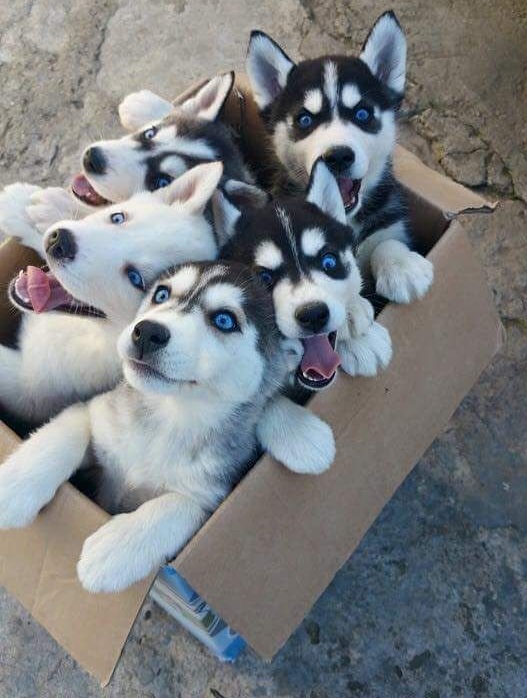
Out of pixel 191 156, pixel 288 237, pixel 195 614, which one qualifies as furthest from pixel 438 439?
pixel 191 156

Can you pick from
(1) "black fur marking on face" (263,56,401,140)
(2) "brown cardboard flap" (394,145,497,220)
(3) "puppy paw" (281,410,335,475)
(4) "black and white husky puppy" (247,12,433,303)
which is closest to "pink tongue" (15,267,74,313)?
(3) "puppy paw" (281,410,335,475)

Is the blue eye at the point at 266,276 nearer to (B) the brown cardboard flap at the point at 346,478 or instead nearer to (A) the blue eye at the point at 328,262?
(A) the blue eye at the point at 328,262

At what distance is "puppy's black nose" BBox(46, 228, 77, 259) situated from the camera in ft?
A: 6.47

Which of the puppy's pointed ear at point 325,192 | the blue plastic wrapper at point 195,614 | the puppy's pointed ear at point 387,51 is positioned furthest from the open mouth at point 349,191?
the blue plastic wrapper at point 195,614

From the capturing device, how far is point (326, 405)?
2090mm

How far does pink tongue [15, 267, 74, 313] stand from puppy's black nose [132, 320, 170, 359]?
0.63m

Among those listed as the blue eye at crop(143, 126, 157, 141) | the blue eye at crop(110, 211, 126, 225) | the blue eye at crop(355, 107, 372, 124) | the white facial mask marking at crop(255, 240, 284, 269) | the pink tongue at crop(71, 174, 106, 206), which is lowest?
the pink tongue at crop(71, 174, 106, 206)

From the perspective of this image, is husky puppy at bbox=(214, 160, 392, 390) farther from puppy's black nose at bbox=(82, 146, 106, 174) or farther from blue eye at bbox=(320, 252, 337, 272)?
puppy's black nose at bbox=(82, 146, 106, 174)

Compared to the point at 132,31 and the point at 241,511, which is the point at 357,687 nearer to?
the point at 241,511

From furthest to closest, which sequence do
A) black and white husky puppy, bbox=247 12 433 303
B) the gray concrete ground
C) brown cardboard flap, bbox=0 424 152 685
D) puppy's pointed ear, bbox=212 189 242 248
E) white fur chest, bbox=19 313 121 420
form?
1. the gray concrete ground
2. black and white husky puppy, bbox=247 12 433 303
3. white fur chest, bbox=19 313 121 420
4. puppy's pointed ear, bbox=212 189 242 248
5. brown cardboard flap, bbox=0 424 152 685

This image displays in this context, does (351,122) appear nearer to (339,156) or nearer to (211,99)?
(339,156)

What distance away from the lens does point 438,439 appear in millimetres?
3365

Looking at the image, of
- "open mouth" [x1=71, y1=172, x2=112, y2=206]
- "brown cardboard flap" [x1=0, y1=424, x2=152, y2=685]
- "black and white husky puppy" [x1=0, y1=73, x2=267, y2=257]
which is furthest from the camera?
"open mouth" [x1=71, y1=172, x2=112, y2=206]

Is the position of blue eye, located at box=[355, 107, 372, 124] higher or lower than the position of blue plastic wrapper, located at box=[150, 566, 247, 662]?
higher
